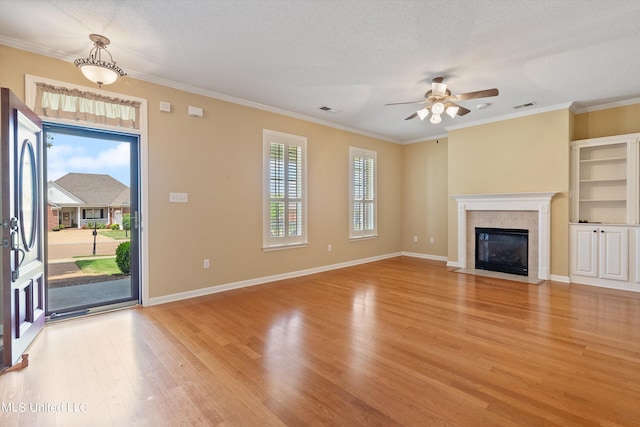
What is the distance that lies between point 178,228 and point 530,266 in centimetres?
578

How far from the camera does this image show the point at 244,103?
479cm

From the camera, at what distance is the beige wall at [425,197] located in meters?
7.14

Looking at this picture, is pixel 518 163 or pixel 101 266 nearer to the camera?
pixel 101 266

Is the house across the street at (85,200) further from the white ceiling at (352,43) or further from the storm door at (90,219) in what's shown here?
the white ceiling at (352,43)

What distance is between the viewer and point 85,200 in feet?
12.9

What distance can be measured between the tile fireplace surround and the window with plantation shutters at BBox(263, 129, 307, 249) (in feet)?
10.5

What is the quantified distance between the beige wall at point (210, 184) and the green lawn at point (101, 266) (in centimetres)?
105

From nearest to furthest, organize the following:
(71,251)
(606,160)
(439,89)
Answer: (439,89) → (71,251) → (606,160)

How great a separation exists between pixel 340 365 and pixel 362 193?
15.5 ft

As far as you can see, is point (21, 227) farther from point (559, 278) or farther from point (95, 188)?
point (559, 278)

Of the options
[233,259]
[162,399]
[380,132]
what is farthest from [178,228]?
[380,132]

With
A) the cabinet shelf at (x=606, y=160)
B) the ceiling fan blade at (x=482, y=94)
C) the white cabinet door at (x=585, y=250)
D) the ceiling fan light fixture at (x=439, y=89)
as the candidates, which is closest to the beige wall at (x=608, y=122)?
the cabinet shelf at (x=606, y=160)

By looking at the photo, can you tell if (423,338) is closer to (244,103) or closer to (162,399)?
(162,399)

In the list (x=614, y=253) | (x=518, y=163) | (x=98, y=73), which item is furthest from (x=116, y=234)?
(x=614, y=253)
